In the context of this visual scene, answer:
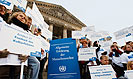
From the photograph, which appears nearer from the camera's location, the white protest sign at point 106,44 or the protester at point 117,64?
the protester at point 117,64

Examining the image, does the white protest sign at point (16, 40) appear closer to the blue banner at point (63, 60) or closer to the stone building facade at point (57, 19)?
the blue banner at point (63, 60)

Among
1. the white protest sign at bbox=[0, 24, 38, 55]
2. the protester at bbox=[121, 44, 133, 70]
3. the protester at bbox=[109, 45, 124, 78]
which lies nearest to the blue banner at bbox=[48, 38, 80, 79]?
the protester at bbox=[109, 45, 124, 78]

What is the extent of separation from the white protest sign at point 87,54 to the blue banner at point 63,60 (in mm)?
259

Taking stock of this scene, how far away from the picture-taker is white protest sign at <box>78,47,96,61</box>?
364cm

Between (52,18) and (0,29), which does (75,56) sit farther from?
(52,18)

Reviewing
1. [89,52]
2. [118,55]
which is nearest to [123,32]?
[118,55]

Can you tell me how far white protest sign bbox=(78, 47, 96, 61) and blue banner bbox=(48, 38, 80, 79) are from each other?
10.2 inches

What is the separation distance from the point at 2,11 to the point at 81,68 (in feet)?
10.6

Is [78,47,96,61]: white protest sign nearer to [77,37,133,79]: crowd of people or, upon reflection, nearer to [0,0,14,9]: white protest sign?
[77,37,133,79]: crowd of people

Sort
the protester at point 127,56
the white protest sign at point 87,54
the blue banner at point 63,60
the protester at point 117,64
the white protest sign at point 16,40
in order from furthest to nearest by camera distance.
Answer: the blue banner at point 63,60, the white protest sign at point 87,54, the protester at point 117,64, the protester at point 127,56, the white protest sign at point 16,40

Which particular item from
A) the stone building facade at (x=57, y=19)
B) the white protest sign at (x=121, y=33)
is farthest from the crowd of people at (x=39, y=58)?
the stone building facade at (x=57, y=19)

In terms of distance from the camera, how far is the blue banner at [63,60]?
3.75m

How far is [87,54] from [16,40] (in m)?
2.62

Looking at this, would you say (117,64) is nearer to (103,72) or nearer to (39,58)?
(103,72)
